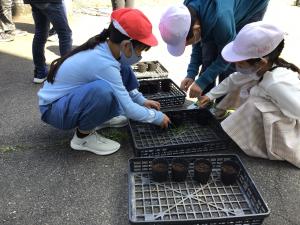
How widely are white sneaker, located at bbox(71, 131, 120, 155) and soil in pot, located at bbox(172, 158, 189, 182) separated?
0.48 m

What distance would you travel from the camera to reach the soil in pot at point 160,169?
5.81 feet

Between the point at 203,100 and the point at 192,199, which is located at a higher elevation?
the point at 203,100

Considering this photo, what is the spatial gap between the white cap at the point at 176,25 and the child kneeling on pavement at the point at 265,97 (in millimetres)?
264

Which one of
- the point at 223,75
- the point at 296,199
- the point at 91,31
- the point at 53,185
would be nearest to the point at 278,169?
the point at 296,199

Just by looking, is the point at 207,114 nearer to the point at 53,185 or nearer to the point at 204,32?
the point at 204,32

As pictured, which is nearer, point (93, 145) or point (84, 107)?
point (84, 107)

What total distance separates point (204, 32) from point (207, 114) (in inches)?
22.9

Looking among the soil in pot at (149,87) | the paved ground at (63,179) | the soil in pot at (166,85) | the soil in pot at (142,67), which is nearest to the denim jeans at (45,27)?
the paved ground at (63,179)

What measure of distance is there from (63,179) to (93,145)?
30 centimetres

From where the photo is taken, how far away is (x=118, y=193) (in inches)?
70.7

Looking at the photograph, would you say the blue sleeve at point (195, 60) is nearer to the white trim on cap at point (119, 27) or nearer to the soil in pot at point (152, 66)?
the soil in pot at point (152, 66)

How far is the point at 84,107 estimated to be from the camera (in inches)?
73.8

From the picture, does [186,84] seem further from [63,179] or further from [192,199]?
[63,179]

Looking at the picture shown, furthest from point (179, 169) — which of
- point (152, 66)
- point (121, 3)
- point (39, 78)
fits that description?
point (121, 3)
